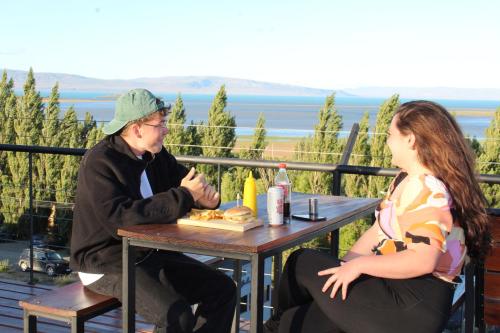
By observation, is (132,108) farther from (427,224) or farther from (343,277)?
(427,224)

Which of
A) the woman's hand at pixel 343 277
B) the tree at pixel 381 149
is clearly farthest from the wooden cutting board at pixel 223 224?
the tree at pixel 381 149

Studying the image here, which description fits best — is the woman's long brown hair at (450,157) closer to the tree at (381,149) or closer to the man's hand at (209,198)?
the man's hand at (209,198)

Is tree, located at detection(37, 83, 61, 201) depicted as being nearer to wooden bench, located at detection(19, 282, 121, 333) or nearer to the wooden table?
wooden bench, located at detection(19, 282, 121, 333)

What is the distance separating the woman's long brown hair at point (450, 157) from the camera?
2.14m

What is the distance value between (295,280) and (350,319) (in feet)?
0.92

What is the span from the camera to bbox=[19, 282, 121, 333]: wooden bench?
8.00 ft

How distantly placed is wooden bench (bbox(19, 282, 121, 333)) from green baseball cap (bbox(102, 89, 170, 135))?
655 millimetres

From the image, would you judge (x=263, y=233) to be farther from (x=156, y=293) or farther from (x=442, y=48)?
(x=442, y=48)

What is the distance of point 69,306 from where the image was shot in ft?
8.14

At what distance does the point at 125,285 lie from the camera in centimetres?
239

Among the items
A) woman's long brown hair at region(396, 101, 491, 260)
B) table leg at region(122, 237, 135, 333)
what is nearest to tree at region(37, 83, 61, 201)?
table leg at region(122, 237, 135, 333)

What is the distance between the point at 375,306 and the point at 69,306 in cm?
113

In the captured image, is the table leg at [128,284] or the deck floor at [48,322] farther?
the deck floor at [48,322]

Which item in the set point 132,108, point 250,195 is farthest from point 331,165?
point 132,108
